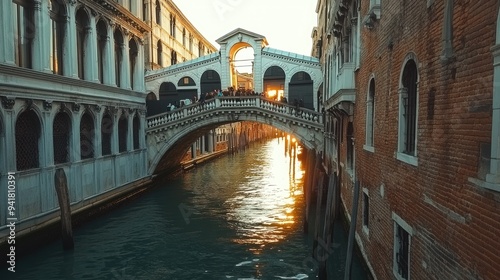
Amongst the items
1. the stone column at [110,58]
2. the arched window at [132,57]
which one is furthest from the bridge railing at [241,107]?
the stone column at [110,58]

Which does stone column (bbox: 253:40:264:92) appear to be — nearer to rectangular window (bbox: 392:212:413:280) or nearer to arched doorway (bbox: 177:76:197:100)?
arched doorway (bbox: 177:76:197:100)

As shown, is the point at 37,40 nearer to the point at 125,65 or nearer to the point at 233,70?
the point at 125,65

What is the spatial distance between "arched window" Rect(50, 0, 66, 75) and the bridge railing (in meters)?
6.57

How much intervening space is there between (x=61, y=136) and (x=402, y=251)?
992 centimetres

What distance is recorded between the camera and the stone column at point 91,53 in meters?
12.5

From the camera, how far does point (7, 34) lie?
8.60 m

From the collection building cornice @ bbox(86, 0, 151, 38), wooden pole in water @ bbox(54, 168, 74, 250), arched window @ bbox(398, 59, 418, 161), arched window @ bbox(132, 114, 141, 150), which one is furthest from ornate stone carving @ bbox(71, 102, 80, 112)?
arched window @ bbox(398, 59, 418, 161)

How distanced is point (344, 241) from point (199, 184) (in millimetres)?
10583

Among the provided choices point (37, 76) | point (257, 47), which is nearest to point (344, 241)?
point (37, 76)

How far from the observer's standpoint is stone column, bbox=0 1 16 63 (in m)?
8.45

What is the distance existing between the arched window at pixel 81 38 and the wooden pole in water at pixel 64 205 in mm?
4378

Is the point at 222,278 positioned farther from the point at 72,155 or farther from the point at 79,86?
the point at 79,86

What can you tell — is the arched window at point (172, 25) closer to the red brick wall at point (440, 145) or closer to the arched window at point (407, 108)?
the red brick wall at point (440, 145)

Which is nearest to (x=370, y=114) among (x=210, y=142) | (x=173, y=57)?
(x=173, y=57)
